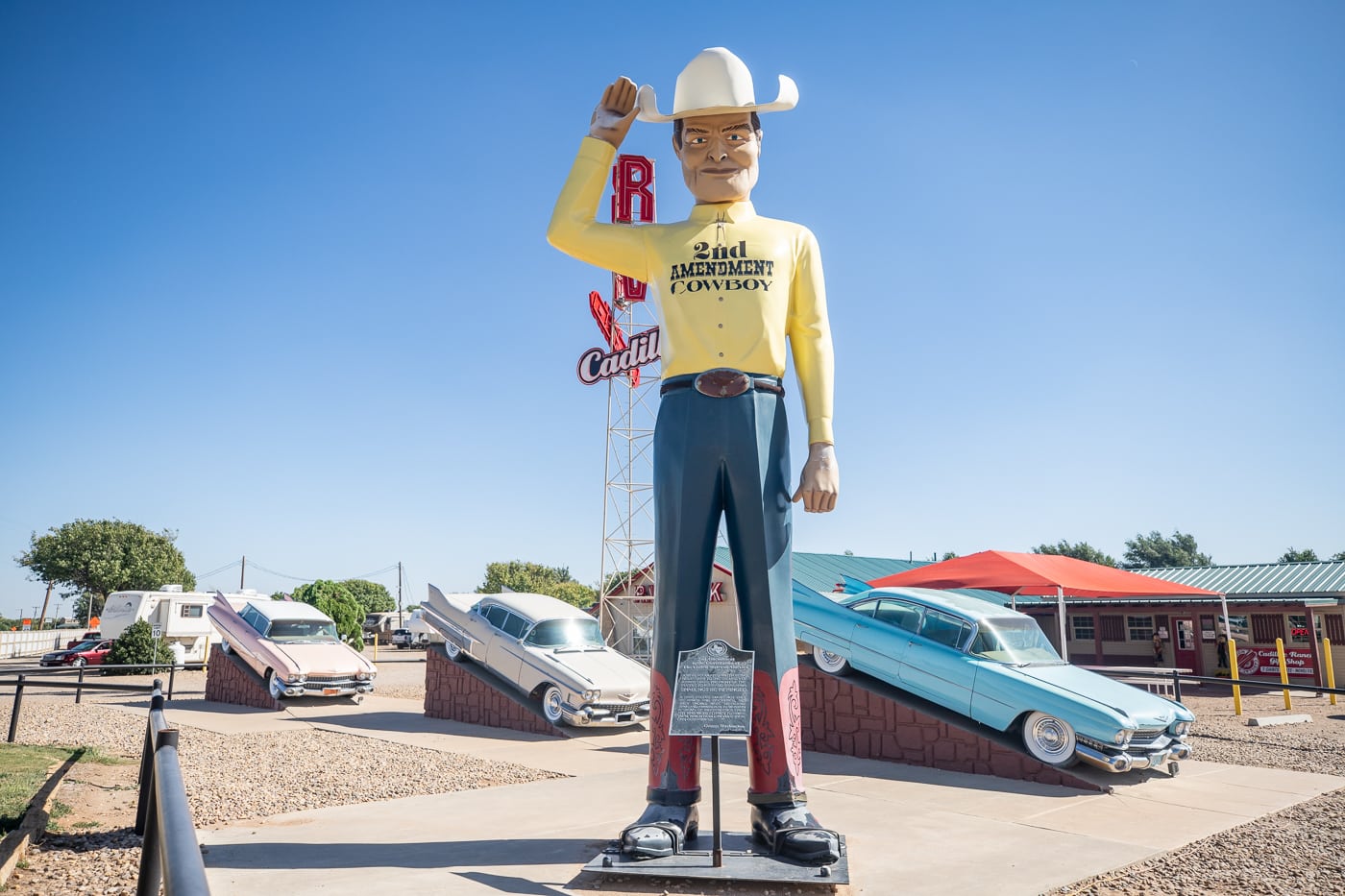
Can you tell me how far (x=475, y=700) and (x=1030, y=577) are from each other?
8128mm

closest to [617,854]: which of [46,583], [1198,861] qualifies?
[1198,861]

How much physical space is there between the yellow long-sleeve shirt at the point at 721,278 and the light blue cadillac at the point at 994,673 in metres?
4.24

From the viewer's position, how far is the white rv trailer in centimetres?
2544

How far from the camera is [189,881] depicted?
1368 mm

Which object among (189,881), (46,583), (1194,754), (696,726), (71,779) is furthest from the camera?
(46,583)

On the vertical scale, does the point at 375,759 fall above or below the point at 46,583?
below

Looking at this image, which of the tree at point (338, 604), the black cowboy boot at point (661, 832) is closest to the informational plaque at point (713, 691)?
the black cowboy boot at point (661, 832)

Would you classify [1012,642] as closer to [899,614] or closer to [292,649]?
[899,614]

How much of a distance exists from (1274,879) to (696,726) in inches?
137

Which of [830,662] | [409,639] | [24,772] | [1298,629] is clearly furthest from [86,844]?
[409,639]

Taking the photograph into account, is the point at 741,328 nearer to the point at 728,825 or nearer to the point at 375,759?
the point at 728,825

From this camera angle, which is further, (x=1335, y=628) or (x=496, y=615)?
(x=1335, y=628)

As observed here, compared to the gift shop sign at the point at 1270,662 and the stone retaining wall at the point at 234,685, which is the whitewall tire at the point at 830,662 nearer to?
the stone retaining wall at the point at 234,685

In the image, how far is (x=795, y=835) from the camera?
4676mm
